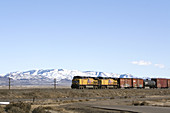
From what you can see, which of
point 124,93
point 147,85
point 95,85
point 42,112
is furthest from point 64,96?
point 147,85

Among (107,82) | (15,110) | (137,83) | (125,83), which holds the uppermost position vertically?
(107,82)

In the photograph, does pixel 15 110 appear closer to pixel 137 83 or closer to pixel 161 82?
pixel 137 83

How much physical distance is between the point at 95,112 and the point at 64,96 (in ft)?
98.5

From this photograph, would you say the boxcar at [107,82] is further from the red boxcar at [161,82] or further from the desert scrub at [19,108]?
the desert scrub at [19,108]

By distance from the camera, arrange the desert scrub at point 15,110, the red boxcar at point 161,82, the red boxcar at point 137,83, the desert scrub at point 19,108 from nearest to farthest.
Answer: the desert scrub at point 15,110
the desert scrub at point 19,108
the red boxcar at point 137,83
the red boxcar at point 161,82

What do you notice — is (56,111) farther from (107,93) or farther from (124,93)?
(124,93)

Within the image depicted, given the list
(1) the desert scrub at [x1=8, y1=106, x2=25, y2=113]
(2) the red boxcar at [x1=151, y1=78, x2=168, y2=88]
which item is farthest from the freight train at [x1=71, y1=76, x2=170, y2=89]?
(1) the desert scrub at [x1=8, y1=106, x2=25, y2=113]

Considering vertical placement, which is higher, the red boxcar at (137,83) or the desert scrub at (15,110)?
the red boxcar at (137,83)

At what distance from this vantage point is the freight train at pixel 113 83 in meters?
87.1

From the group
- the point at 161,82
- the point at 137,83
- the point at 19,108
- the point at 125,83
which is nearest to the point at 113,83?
the point at 125,83

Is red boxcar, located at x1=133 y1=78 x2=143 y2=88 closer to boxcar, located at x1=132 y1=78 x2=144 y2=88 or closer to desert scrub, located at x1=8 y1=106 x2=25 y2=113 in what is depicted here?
boxcar, located at x1=132 y1=78 x2=144 y2=88

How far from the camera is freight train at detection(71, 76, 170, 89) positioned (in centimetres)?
8706

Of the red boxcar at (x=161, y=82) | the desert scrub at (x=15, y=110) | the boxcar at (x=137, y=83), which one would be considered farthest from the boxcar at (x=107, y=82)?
the desert scrub at (x=15, y=110)

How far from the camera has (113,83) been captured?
3789 inches
